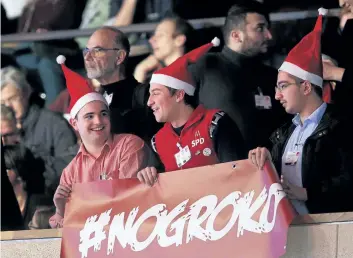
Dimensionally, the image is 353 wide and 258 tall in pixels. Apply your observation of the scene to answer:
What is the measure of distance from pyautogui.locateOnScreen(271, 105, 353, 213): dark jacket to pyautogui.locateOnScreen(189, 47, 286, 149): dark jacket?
21 centimetres

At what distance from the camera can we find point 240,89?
6.85 meters

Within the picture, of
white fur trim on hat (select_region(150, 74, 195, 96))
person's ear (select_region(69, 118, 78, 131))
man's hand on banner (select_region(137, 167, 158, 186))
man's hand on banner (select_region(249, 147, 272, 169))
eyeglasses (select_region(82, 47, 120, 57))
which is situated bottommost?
man's hand on banner (select_region(137, 167, 158, 186))

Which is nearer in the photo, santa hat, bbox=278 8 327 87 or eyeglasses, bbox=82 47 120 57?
santa hat, bbox=278 8 327 87

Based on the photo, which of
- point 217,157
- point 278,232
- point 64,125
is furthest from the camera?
point 64,125

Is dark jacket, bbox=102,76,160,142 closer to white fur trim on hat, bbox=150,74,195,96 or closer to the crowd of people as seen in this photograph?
the crowd of people

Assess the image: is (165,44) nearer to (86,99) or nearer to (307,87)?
(86,99)

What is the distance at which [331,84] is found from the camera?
6.72m

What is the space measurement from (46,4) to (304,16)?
160 cm

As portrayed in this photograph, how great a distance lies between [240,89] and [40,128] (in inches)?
50.5

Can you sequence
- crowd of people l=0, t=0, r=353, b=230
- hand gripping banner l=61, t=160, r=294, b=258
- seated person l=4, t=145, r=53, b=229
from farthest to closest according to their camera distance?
seated person l=4, t=145, r=53, b=229
crowd of people l=0, t=0, r=353, b=230
hand gripping banner l=61, t=160, r=294, b=258

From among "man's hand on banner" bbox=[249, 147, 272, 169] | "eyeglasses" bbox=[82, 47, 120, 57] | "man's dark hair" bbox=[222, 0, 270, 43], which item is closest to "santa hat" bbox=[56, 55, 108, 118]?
"eyeglasses" bbox=[82, 47, 120, 57]

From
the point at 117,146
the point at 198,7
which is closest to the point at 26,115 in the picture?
the point at 117,146

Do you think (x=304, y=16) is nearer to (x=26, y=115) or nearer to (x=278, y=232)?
(x=278, y=232)

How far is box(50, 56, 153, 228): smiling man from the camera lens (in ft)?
22.6
